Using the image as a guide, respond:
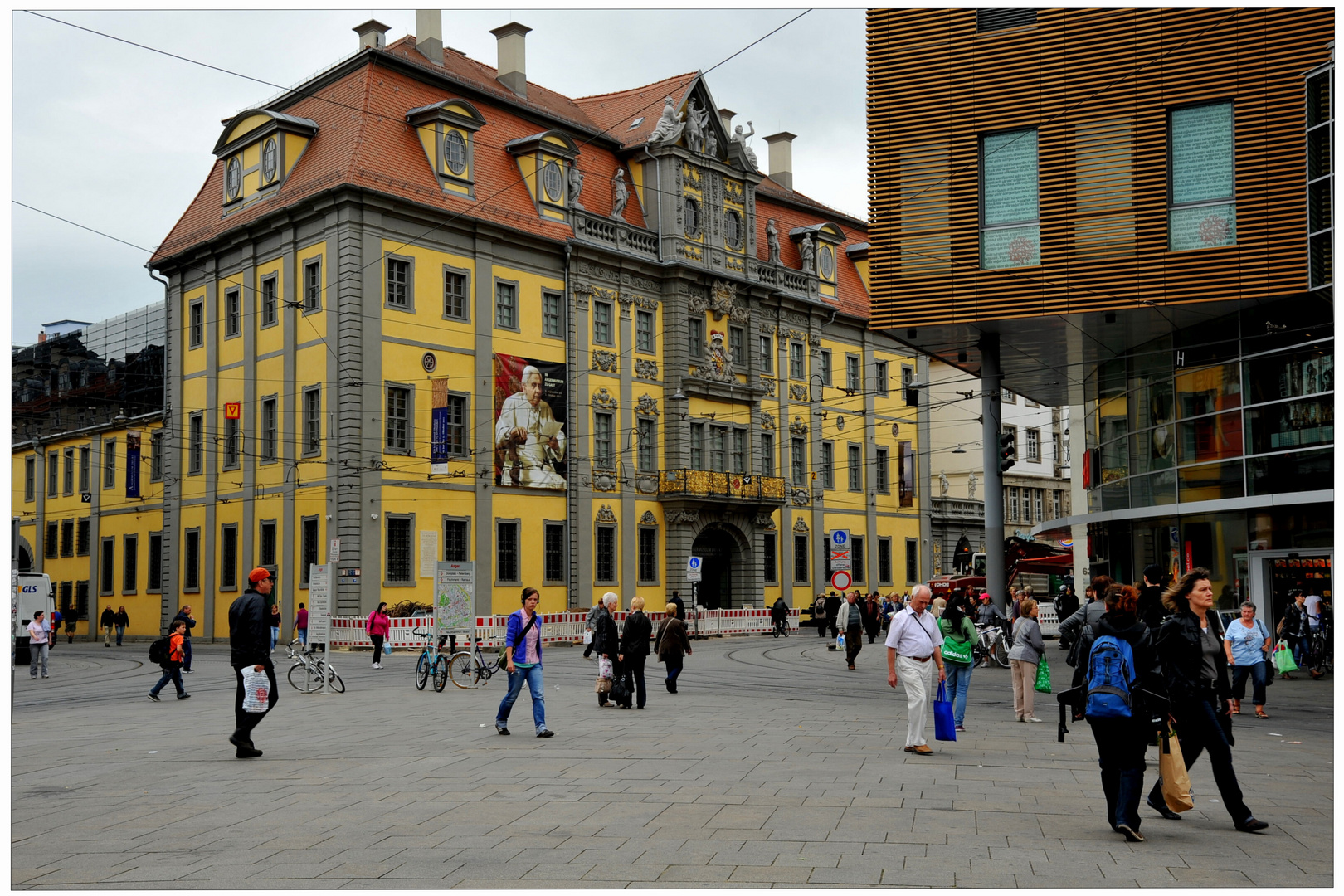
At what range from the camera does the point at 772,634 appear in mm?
51688

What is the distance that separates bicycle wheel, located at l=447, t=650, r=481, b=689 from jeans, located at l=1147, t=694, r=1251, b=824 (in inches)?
660

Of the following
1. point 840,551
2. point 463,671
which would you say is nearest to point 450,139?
point 840,551

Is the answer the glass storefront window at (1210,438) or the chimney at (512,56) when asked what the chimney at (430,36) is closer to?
the chimney at (512,56)

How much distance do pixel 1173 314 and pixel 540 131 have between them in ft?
92.5

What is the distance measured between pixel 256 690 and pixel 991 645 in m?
18.9

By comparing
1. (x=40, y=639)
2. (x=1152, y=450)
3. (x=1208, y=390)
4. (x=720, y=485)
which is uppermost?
(x=1208, y=390)

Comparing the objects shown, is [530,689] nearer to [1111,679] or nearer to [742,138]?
[1111,679]

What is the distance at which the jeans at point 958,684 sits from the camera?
16.1 m

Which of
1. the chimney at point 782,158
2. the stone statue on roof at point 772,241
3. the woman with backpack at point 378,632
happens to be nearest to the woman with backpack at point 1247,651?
the woman with backpack at point 378,632

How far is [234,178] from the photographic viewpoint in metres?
46.3

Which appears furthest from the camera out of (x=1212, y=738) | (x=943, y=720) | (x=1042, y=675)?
(x=1042, y=675)

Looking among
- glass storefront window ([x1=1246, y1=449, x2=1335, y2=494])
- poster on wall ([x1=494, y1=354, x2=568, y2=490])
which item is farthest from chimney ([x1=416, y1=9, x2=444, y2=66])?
glass storefront window ([x1=1246, y1=449, x2=1335, y2=494])

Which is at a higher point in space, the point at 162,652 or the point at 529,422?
the point at 529,422

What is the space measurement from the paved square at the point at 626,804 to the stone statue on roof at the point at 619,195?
33.0m
